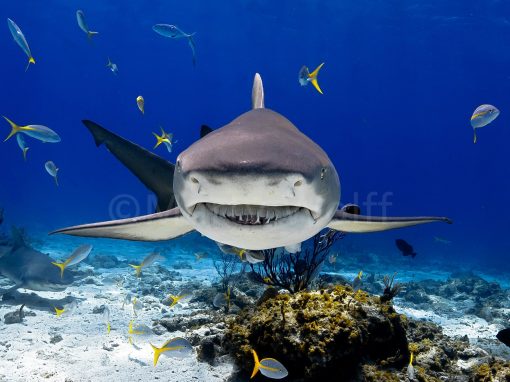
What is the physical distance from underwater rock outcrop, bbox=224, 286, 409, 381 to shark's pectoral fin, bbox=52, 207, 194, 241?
1.22m

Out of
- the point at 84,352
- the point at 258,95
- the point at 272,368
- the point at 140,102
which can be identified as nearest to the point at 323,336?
the point at 272,368

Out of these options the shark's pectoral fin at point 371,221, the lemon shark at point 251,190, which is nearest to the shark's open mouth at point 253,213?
the lemon shark at point 251,190

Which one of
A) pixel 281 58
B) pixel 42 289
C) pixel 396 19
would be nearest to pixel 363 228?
pixel 42 289

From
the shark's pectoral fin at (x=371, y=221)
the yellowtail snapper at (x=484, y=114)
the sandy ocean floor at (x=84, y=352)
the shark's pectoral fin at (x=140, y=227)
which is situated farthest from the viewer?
the yellowtail snapper at (x=484, y=114)

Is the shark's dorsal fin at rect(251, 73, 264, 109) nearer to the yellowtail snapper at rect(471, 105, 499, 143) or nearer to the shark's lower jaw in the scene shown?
the shark's lower jaw

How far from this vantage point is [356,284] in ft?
22.4

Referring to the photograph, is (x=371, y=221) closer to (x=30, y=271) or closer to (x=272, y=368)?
(x=272, y=368)

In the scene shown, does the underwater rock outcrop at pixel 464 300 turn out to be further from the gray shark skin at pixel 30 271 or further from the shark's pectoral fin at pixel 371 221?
the gray shark skin at pixel 30 271

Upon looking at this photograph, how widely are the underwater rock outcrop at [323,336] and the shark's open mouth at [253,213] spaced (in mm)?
1380

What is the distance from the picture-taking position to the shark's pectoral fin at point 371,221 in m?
3.05

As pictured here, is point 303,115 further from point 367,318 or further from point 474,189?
point 367,318

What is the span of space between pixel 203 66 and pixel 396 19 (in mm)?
53536

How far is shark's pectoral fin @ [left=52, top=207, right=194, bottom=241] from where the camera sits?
9.13ft

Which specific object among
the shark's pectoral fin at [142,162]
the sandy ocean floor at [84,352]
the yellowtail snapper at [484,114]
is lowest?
the sandy ocean floor at [84,352]
